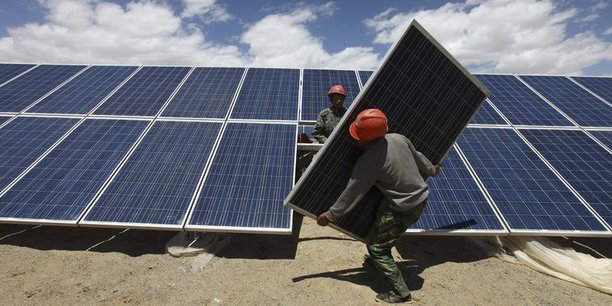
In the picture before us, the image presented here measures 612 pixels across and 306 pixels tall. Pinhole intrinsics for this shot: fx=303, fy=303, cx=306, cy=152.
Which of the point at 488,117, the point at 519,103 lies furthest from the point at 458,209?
the point at 519,103

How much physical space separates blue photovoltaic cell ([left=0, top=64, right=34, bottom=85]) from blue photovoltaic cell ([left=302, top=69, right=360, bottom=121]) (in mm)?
10238

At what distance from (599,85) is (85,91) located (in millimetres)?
17232

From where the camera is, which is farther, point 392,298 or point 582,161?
point 582,161

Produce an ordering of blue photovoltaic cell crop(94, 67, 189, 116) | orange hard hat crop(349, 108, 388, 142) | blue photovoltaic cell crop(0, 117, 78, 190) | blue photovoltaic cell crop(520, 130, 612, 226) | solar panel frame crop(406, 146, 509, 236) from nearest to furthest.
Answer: orange hard hat crop(349, 108, 388, 142) < solar panel frame crop(406, 146, 509, 236) < blue photovoltaic cell crop(520, 130, 612, 226) < blue photovoltaic cell crop(0, 117, 78, 190) < blue photovoltaic cell crop(94, 67, 189, 116)

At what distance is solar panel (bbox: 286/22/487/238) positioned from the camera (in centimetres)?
472

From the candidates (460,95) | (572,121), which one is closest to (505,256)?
(460,95)

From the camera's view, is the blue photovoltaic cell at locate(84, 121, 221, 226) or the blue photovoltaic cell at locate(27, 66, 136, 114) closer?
the blue photovoltaic cell at locate(84, 121, 221, 226)

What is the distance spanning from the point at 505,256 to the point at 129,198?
7.70 metres

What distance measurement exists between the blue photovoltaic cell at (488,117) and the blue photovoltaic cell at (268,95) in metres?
5.27

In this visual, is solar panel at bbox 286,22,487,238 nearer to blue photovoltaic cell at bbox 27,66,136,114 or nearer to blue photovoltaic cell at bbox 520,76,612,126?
blue photovoltaic cell at bbox 520,76,612,126

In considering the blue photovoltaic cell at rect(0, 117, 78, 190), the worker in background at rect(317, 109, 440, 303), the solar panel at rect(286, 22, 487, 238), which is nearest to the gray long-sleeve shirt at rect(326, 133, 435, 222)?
the worker in background at rect(317, 109, 440, 303)

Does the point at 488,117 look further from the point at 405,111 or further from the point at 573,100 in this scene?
the point at 405,111

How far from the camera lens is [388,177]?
14.6 ft

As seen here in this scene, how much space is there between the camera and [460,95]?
553 cm
